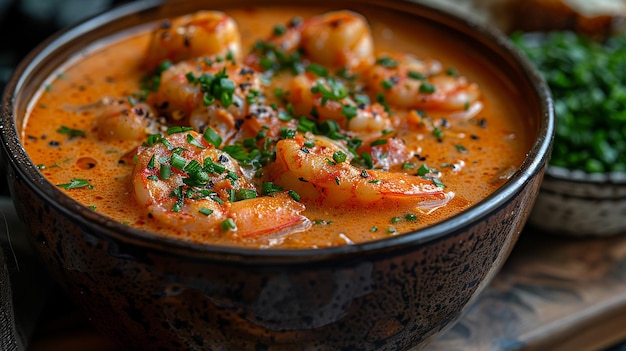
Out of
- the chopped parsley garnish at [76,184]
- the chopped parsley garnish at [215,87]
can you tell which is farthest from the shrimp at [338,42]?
the chopped parsley garnish at [76,184]

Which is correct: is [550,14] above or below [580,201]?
above

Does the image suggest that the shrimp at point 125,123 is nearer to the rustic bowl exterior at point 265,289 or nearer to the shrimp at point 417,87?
the rustic bowl exterior at point 265,289

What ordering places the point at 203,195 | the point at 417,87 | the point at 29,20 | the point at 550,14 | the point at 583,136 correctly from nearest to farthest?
the point at 203,195
the point at 417,87
the point at 583,136
the point at 29,20
the point at 550,14

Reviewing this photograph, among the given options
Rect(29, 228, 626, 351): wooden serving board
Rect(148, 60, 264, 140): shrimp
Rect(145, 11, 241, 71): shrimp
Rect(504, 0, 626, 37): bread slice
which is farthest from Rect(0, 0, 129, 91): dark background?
Rect(504, 0, 626, 37): bread slice

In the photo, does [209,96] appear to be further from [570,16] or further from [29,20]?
[570,16]

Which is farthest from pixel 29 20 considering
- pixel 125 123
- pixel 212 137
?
pixel 212 137

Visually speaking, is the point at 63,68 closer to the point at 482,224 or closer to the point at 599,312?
the point at 482,224

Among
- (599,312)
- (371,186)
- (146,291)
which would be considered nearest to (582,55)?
(599,312)
